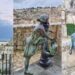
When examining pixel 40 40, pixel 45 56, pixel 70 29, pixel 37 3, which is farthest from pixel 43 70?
pixel 37 3

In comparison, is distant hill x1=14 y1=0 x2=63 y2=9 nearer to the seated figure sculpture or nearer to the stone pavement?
the seated figure sculpture

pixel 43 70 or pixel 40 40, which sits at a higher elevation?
pixel 40 40

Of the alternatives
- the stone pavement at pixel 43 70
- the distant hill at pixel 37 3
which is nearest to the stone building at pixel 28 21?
the distant hill at pixel 37 3

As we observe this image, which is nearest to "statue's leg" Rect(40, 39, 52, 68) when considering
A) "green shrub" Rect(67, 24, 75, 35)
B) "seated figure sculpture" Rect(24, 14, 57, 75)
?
"seated figure sculpture" Rect(24, 14, 57, 75)

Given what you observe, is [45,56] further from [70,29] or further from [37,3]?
[37,3]

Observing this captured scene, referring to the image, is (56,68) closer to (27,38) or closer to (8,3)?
(27,38)

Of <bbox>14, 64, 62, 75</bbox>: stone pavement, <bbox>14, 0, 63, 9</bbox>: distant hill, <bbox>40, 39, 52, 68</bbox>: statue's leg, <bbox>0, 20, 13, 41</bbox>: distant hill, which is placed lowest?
<bbox>14, 64, 62, 75</bbox>: stone pavement

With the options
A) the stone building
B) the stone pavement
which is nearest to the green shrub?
the stone building

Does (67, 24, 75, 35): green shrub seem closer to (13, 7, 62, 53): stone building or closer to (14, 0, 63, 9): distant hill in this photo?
(13, 7, 62, 53): stone building

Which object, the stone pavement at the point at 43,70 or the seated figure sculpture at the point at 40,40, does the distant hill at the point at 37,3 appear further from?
the stone pavement at the point at 43,70

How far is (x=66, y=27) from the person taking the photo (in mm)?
2811

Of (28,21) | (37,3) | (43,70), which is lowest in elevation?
(43,70)

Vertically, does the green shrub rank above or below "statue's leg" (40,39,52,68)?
above

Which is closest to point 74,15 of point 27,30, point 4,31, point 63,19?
point 63,19
